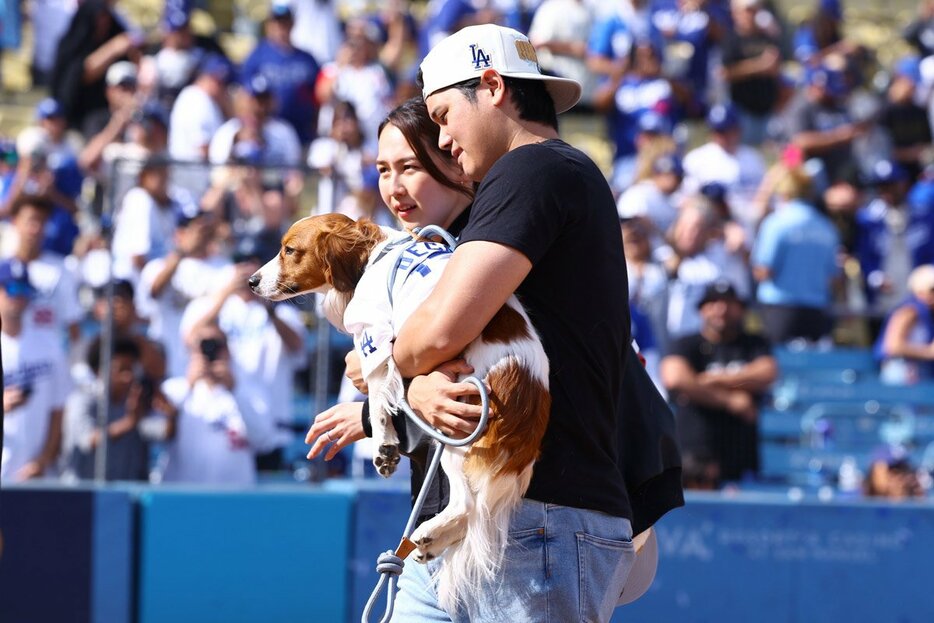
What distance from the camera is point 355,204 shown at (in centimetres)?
790

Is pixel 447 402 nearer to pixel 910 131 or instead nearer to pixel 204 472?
pixel 204 472

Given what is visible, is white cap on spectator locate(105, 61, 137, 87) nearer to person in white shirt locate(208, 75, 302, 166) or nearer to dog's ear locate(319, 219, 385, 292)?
person in white shirt locate(208, 75, 302, 166)

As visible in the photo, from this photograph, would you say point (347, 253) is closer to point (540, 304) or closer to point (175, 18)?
point (540, 304)

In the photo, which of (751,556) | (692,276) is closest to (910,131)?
(692,276)

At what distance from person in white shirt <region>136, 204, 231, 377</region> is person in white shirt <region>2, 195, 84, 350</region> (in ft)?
3.09

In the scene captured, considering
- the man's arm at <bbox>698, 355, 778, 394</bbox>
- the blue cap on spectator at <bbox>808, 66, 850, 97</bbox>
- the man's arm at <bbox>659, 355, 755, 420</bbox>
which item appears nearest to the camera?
the man's arm at <bbox>659, 355, 755, 420</bbox>

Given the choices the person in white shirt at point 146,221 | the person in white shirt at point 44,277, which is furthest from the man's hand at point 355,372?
the person in white shirt at point 44,277

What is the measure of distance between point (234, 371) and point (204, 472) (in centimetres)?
61

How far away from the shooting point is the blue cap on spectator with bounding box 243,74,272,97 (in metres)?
10.3

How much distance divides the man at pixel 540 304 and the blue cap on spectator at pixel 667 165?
8.23 meters

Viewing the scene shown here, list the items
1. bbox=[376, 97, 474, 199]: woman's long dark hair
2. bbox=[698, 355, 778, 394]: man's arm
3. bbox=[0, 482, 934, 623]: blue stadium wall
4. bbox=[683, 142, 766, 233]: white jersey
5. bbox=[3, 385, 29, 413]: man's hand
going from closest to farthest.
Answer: bbox=[376, 97, 474, 199]: woman's long dark hair → bbox=[0, 482, 934, 623]: blue stadium wall → bbox=[3, 385, 29, 413]: man's hand → bbox=[698, 355, 778, 394]: man's arm → bbox=[683, 142, 766, 233]: white jersey

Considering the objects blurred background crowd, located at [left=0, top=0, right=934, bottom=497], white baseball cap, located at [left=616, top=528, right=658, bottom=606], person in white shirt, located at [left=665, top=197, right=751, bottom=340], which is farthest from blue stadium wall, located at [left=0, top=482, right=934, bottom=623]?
white baseball cap, located at [left=616, top=528, right=658, bottom=606]

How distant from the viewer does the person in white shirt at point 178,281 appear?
752cm

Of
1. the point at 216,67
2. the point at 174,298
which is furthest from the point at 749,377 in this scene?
the point at 216,67
